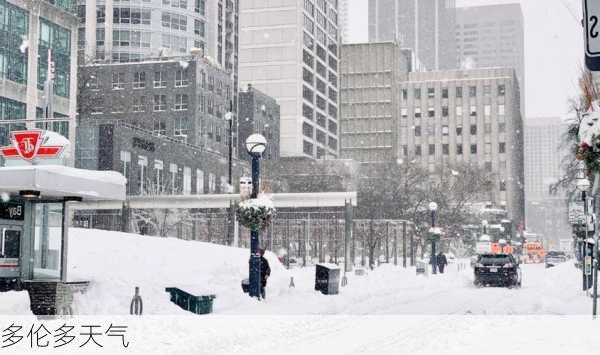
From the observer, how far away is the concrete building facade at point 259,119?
370ft

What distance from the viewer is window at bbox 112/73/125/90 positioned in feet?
322

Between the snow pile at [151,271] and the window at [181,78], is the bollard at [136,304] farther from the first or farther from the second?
the window at [181,78]

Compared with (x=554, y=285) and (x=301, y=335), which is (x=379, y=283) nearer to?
(x=554, y=285)

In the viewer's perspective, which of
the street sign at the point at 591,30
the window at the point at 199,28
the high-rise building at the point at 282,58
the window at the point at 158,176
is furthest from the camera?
the high-rise building at the point at 282,58

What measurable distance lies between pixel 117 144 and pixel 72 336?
6040cm

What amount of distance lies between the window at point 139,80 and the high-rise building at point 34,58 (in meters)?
35.1

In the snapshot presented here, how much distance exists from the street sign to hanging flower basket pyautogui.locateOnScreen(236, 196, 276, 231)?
57.7ft

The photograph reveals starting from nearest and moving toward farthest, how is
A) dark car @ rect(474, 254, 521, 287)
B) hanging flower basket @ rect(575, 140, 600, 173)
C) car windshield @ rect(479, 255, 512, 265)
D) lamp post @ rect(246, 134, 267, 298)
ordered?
1. hanging flower basket @ rect(575, 140, 600, 173)
2. lamp post @ rect(246, 134, 267, 298)
3. dark car @ rect(474, 254, 521, 287)
4. car windshield @ rect(479, 255, 512, 265)

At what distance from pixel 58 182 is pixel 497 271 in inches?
819

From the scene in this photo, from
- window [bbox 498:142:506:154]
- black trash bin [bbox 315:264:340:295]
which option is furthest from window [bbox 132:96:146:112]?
window [bbox 498:142:506:154]

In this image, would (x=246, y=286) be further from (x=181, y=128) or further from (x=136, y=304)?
(x=181, y=128)

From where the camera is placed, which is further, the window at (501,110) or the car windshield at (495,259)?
the window at (501,110)

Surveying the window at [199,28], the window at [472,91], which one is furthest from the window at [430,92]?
the window at [199,28]

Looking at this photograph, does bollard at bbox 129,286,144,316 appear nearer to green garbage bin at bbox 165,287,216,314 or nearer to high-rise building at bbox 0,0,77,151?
green garbage bin at bbox 165,287,216,314
